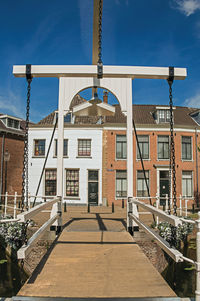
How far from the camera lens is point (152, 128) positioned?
Answer: 1816 cm

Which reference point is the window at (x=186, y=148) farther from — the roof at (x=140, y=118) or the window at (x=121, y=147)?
the window at (x=121, y=147)

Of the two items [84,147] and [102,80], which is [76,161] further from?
[102,80]

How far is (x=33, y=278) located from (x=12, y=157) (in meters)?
18.5

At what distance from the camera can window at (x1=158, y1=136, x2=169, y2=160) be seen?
1811cm

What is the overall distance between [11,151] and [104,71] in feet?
55.6

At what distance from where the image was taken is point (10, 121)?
20.2 meters

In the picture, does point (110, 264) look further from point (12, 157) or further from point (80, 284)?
point (12, 157)

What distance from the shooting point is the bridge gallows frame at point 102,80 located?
4695mm

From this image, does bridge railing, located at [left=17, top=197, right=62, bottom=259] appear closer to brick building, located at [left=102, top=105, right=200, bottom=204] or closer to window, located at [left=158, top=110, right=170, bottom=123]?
brick building, located at [left=102, top=105, right=200, bottom=204]

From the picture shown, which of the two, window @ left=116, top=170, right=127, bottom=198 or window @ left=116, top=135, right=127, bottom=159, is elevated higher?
window @ left=116, top=135, right=127, bottom=159

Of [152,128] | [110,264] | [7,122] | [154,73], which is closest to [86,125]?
[152,128]

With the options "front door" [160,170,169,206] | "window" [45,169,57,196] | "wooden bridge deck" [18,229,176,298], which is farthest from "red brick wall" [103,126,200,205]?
"wooden bridge deck" [18,229,176,298]

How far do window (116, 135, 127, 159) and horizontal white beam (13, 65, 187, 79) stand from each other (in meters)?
13.0

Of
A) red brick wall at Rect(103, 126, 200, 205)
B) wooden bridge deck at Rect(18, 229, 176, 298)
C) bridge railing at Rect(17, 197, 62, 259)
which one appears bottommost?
wooden bridge deck at Rect(18, 229, 176, 298)
